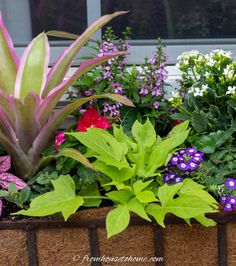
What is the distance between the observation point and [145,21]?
6.78 feet

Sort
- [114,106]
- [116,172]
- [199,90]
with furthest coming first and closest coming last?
[114,106]
[199,90]
[116,172]

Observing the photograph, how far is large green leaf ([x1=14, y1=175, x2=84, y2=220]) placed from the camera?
137 centimetres

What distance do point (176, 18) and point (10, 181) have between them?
3.19ft

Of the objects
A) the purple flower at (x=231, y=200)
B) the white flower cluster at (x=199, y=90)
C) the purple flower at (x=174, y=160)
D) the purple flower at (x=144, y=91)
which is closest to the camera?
the purple flower at (x=231, y=200)

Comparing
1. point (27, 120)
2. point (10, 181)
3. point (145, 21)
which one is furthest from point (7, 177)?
point (145, 21)

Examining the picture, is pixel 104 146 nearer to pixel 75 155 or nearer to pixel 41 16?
pixel 75 155

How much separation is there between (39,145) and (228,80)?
63 centimetres

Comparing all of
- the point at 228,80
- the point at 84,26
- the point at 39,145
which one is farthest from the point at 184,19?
the point at 39,145

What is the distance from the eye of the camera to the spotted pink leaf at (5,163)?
160 centimetres

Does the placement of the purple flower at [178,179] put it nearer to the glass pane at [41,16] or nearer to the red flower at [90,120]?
the red flower at [90,120]

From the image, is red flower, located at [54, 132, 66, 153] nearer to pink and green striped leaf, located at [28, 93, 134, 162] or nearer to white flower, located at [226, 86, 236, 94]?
pink and green striped leaf, located at [28, 93, 134, 162]

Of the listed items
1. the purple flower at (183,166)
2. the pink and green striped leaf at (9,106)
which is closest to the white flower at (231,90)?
the purple flower at (183,166)

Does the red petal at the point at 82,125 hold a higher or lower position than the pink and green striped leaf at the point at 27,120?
lower

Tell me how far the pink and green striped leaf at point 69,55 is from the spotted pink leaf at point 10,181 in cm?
27
